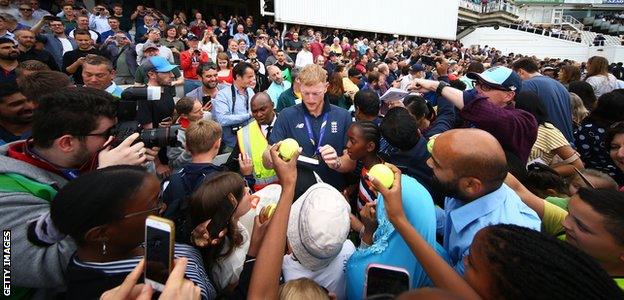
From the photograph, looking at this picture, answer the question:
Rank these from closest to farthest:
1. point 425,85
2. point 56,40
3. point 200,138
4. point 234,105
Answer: point 200,138, point 425,85, point 234,105, point 56,40

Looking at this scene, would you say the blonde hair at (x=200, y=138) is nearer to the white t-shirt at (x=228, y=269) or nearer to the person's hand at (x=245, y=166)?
the person's hand at (x=245, y=166)

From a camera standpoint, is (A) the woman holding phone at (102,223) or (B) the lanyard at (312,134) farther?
(B) the lanyard at (312,134)

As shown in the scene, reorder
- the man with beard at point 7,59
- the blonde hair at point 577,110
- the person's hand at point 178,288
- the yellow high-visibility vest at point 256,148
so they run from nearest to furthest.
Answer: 1. the person's hand at point 178,288
2. the yellow high-visibility vest at point 256,148
3. the man with beard at point 7,59
4. the blonde hair at point 577,110

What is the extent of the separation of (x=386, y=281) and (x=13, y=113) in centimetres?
271

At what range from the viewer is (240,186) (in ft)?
6.31

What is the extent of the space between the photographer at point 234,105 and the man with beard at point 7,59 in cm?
224

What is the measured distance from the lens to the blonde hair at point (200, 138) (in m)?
2.63

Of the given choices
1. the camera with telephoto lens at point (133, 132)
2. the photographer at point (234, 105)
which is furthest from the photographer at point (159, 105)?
the photographer at point (234, 105)

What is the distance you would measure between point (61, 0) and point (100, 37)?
3.50m

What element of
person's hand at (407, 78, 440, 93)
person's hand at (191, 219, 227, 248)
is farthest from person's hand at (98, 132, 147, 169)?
person's hand at (407, 78, 440, 93)

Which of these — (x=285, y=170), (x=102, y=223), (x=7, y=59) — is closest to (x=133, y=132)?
(x=102, y=223)

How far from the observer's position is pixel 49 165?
5.72 feet

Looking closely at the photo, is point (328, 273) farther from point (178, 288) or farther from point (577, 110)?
point (577, 110)

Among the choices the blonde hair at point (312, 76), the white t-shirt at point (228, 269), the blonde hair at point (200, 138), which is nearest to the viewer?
the white t-shirt at point (228, 269)
